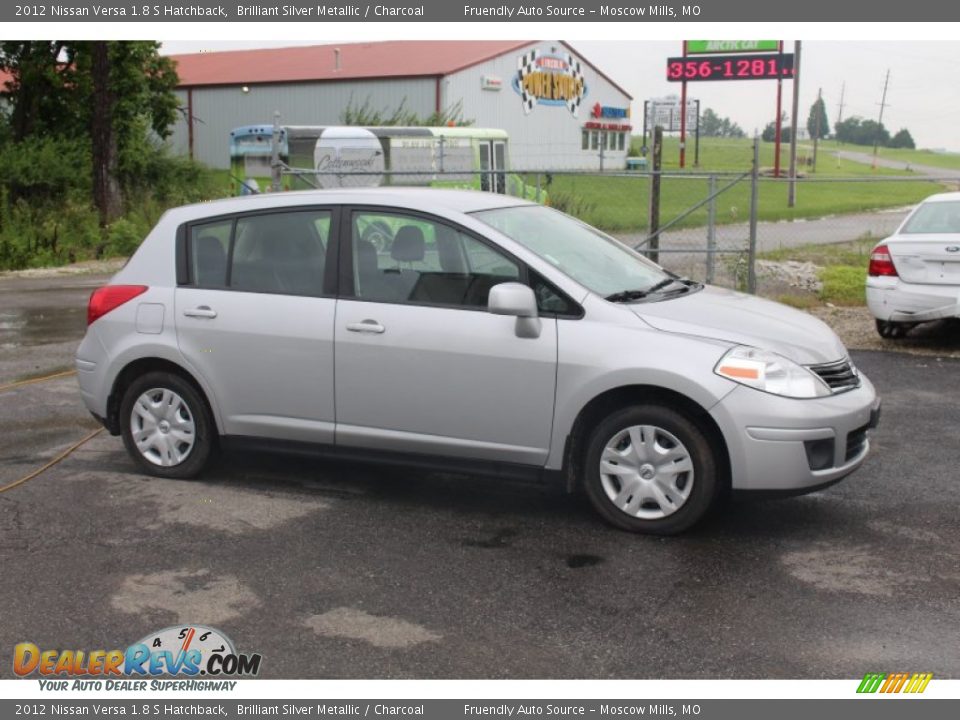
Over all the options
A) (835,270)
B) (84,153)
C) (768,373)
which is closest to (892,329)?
(835,270)

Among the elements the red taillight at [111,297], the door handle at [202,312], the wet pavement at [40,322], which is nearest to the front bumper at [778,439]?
the door handle at [202,312]

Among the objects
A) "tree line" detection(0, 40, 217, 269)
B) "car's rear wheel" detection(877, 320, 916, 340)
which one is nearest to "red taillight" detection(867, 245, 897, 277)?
"car's rear wheel" detection(877, 320, 916, 340)

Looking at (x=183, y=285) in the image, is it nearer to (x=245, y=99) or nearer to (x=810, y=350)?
(x=810, y=350)

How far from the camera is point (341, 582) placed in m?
5.20

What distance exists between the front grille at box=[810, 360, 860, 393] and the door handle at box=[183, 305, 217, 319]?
11.0 feet

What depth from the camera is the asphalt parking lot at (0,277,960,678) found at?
4438 mm

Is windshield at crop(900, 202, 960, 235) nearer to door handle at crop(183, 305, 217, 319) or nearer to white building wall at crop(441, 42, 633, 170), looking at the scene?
door handle at crop(183, 305, 217, 319)

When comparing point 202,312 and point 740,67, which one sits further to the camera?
point 740,67

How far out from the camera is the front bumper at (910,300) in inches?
421

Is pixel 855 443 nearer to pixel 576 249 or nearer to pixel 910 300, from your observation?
pixel 576 249

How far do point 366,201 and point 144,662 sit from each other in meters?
2.99

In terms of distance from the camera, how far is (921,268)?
1081 cm

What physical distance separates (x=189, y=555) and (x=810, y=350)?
3249mm

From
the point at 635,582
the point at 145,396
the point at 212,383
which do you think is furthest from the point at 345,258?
the point at 635,582
